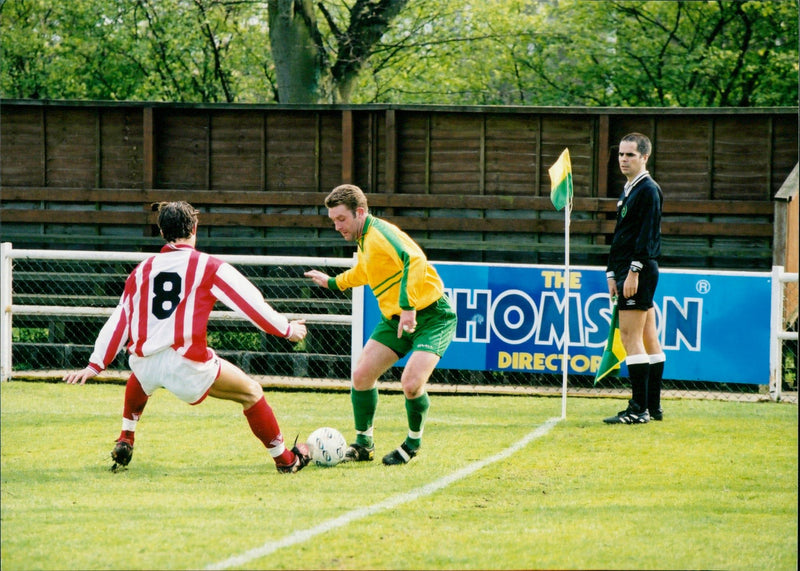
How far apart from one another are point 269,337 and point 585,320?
4.00 meters

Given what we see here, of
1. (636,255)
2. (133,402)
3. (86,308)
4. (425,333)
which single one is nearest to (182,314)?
(133,402)

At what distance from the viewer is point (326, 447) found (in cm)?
737

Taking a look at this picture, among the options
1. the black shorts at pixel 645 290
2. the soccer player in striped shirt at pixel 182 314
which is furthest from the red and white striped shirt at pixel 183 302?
the black shorts at pixel 645 290

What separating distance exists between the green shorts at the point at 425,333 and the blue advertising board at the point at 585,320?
131 inches

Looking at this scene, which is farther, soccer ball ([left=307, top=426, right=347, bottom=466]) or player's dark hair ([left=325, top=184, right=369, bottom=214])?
soccer ball ([left=307, top=426, right=347, bottom=466])

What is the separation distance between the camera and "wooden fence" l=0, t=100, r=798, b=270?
13375mm

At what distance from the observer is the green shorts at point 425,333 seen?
24.4ft

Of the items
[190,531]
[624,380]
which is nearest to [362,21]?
[624,380]

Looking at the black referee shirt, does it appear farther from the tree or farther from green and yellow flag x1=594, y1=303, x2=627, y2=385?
the tree

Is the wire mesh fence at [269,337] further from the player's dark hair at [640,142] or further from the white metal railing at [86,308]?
the player's dark hair at [640,142]

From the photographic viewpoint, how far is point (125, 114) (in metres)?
14.2

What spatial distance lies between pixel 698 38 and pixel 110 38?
11.5 m

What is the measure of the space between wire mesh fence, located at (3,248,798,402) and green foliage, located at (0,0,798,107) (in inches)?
255

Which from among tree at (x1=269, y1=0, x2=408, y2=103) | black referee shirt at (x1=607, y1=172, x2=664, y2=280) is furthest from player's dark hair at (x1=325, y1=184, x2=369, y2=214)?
Result: tree at (x1=269, y1=0, x2=408, y2=103)
